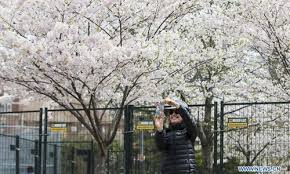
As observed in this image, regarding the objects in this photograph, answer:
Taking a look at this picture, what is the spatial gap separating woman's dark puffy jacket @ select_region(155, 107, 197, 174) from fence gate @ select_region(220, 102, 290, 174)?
497 cm

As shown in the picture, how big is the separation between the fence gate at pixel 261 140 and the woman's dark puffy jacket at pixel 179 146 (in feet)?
16.3

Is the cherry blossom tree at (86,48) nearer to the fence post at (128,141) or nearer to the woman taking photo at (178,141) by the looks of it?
the fence post at (128,141)

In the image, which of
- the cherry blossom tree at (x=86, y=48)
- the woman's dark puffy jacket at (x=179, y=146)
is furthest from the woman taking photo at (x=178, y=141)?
the cherry blossom tree at (x=86, y=48)

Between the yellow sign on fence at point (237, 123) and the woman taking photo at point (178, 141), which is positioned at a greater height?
the yellow sign on fence at point (237, 123)

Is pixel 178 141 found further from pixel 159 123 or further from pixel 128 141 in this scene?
pixel 128 141

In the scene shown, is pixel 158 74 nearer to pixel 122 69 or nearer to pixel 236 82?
pixel 122 69

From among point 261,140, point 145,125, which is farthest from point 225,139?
point 145,125

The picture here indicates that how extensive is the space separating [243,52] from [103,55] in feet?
21.0

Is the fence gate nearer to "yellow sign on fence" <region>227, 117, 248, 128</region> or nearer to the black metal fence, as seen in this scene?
the black metal fence

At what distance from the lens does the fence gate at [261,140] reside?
1262 centimetres

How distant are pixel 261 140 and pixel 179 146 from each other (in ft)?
Answer: 21.3

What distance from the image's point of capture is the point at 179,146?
697 centimetres

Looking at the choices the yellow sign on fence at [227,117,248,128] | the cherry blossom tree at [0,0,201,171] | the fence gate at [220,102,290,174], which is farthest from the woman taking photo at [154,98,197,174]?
the fence gate at [220,102,290,174]

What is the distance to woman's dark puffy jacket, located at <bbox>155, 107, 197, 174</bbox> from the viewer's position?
6.91 m
